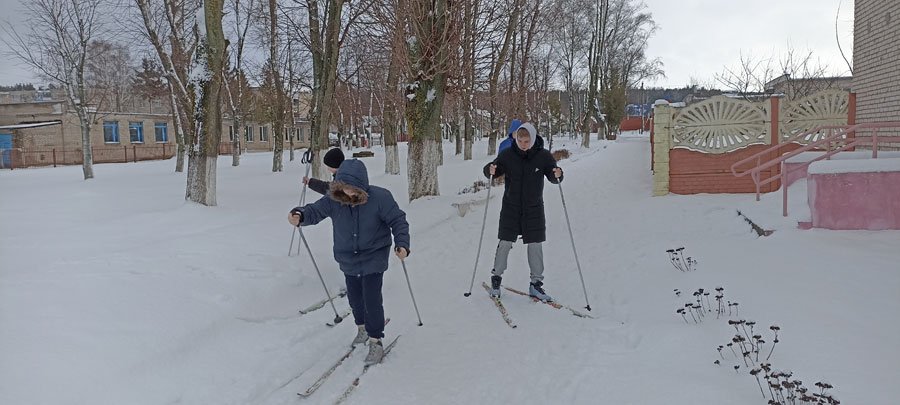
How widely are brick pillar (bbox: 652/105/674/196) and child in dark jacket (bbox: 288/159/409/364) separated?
7578mm

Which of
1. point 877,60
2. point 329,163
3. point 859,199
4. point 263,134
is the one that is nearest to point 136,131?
point 263,134

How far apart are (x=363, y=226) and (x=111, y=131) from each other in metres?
44.1

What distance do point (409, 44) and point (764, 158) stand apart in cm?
686

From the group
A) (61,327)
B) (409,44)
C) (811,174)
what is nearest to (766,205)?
(811,174)

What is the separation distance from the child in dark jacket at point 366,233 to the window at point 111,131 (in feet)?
142

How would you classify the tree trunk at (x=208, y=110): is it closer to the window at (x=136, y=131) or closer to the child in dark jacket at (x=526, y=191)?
the child in dark jacket at (x=526, y=191)

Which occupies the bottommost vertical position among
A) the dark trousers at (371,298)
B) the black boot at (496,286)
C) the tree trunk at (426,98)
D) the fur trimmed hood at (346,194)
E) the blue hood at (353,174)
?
the black boot at (496,286)

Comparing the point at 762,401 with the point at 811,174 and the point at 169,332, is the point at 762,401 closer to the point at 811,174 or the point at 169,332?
the point at 811,174

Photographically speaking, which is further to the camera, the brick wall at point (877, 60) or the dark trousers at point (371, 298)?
the brick wall at point (877, 60)

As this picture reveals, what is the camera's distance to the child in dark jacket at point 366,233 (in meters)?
4.21

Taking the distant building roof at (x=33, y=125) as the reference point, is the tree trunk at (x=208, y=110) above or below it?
below

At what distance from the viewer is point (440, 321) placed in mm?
5242

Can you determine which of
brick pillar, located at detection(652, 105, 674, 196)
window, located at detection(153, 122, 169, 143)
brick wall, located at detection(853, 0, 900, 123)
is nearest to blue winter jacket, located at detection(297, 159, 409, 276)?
brick pillar, located at detection(652, 105, 674, 196)

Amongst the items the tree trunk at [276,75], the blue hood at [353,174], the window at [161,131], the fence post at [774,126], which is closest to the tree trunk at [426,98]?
the fence post at [774,126]
